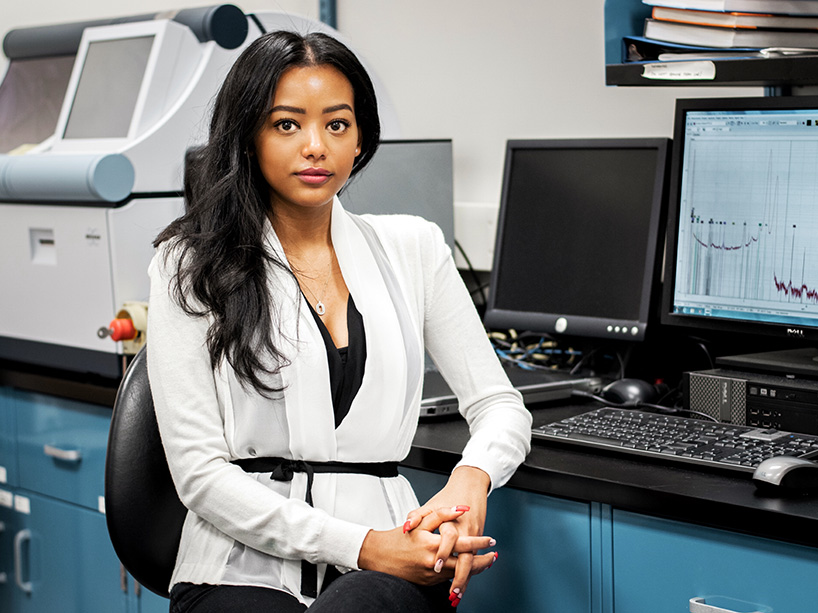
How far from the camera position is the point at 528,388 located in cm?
157

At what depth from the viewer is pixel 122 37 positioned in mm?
2061

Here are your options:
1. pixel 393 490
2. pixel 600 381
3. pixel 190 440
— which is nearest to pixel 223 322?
pixel 190 440

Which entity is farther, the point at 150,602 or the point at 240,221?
the point at 150,602

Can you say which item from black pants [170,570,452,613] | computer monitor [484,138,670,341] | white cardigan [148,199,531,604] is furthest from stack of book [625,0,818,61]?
black pants [170,570,452,613]

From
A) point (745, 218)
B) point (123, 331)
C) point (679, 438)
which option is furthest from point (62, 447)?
point (745, 218)

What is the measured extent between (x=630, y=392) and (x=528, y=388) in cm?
16

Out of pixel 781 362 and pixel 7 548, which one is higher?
pixel 781 362

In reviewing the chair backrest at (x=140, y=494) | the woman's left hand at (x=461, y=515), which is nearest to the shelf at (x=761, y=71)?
the woman's left hand at (x=461, y=515)

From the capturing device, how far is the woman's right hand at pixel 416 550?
3.67ft

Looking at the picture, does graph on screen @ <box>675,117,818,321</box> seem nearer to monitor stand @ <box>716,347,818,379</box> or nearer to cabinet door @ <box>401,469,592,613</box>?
monitor stand @ <box>716,347,818,379</box>

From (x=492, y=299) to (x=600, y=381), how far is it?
0.29m

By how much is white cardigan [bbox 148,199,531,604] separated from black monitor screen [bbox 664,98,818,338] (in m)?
0.42

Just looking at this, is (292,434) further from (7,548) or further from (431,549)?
(7,548)

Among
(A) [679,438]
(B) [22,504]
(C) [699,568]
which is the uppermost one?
(A) [679,438]
